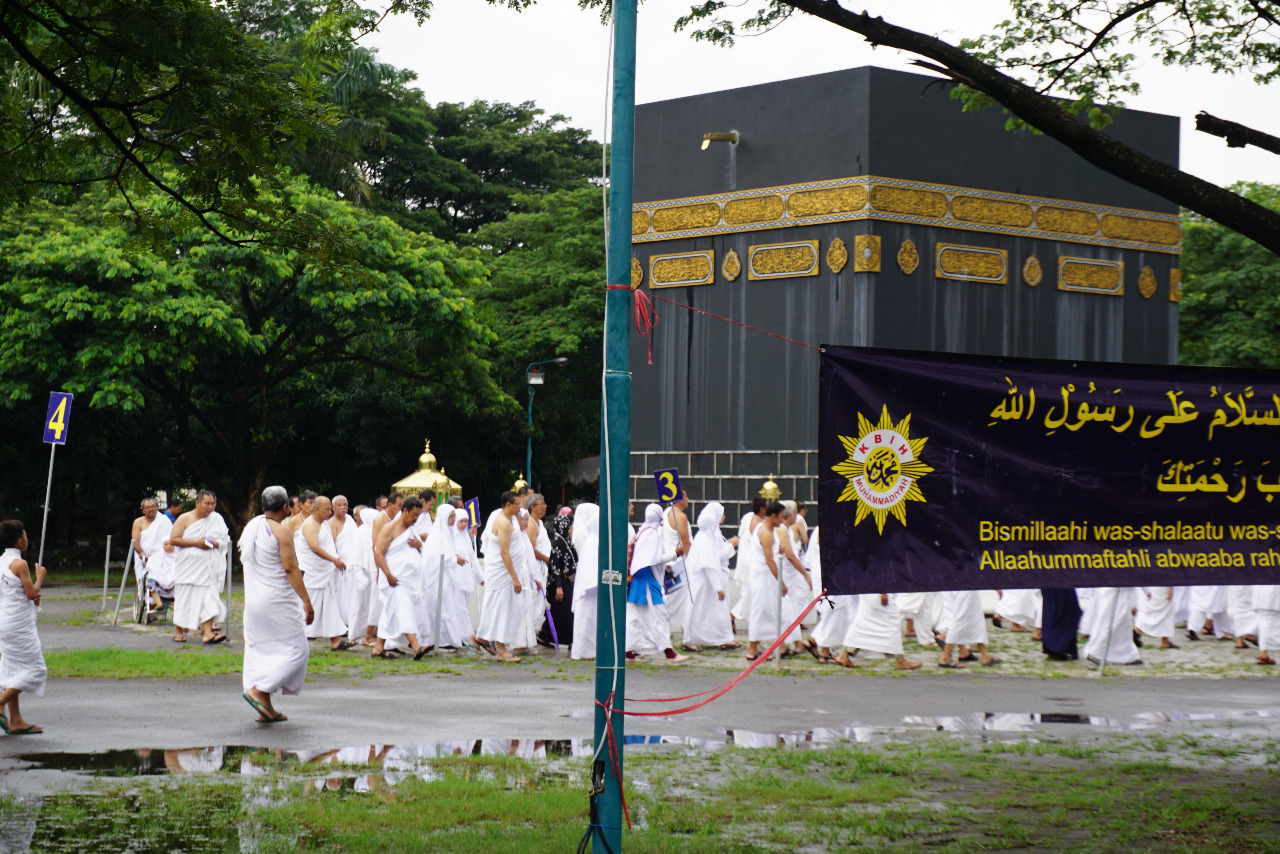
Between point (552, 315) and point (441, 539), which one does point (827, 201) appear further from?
point (552, 315)

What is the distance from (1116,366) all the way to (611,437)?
10.2 ft

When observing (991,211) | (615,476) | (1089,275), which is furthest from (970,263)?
(615,476)

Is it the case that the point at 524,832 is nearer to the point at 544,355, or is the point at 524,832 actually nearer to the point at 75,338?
the point at 75,338

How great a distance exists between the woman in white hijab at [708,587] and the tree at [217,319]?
30.1 ft

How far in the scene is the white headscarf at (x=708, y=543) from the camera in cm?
1590

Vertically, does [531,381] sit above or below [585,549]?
above

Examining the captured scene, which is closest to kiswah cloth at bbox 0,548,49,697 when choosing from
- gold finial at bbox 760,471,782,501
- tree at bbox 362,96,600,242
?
gold finial at bbox 760,471,782,501

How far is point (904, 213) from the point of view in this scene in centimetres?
2297

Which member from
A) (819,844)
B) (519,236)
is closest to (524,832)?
(819,844)

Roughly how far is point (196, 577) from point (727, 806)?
1059 centimetres

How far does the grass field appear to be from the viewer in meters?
6.25

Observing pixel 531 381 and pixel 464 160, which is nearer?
pixel 531 381

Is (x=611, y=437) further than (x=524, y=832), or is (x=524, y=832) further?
(x=524, y=832)

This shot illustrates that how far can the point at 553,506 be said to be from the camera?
45688mm
